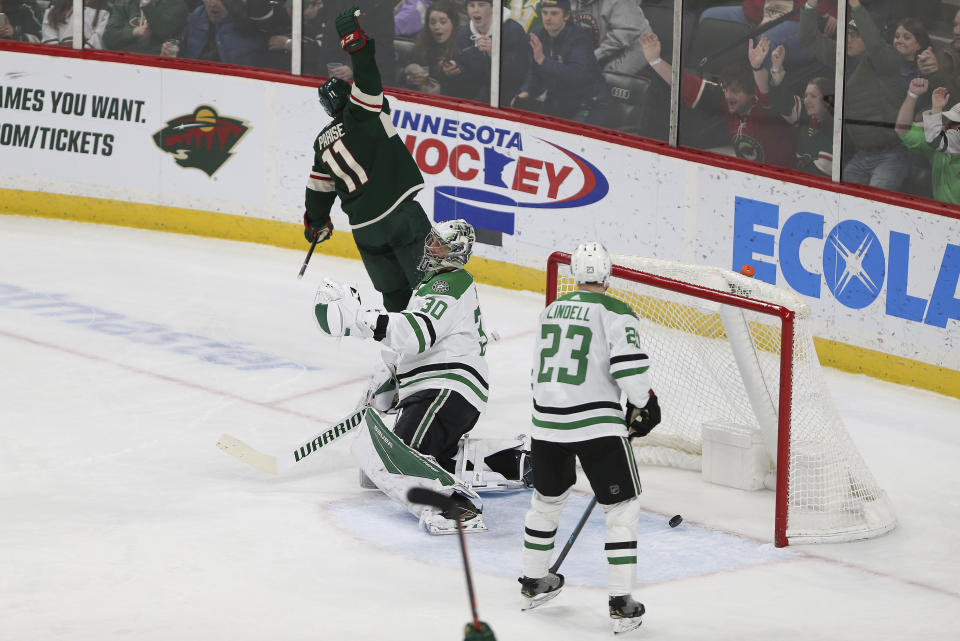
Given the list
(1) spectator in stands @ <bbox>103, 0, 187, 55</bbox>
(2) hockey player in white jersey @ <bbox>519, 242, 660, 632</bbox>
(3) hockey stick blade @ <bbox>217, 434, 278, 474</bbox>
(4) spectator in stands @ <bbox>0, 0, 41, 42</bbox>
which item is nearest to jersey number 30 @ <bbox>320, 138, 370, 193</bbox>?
(3) hockey stick blade @ <bbox>217, 434, 278, 474</bbox>

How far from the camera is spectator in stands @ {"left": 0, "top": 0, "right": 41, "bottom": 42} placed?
1069cm

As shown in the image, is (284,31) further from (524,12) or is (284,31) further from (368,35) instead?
(524,12)

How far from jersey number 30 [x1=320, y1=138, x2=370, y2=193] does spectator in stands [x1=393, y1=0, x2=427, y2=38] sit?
255 cm

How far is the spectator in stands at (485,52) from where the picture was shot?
921cm

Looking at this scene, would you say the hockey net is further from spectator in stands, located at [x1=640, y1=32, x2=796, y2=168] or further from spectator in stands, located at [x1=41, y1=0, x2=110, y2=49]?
spectator in stands, located at [x1=41, y1=0, x2=110, y2=49]

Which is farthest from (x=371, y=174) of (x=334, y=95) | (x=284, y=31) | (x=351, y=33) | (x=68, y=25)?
(x=68, y=25)

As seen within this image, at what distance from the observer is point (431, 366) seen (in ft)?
19.3

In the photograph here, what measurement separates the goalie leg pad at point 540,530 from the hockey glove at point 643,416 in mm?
285

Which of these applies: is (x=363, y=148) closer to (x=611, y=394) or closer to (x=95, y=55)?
(x=611, y=394)

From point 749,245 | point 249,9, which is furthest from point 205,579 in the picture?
point 249,9

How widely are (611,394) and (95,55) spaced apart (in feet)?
22.2

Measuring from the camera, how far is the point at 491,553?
5.46 meters

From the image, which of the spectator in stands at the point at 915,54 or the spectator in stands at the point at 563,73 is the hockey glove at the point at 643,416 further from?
the spectator in stands at the point at 563,73

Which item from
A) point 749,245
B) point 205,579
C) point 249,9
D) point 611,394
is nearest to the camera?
point 611,394
